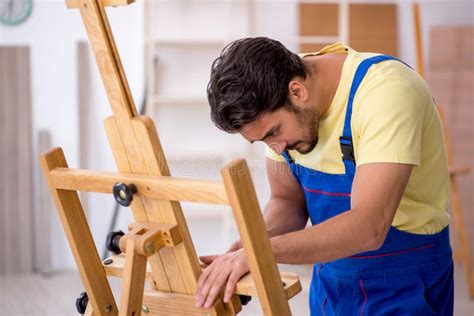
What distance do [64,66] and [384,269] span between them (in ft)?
13.4

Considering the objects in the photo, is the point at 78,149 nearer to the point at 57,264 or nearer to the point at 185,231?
the point at 57,264

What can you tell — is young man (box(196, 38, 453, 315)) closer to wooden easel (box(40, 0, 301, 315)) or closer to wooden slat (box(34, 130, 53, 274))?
wooden easel (box(40, 0, 301, 315))

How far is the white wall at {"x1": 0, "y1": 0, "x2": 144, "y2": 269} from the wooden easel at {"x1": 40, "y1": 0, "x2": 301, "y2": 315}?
149 inches

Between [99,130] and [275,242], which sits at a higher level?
[275,242]

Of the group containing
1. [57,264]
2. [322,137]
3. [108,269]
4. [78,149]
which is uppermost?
[322,137]

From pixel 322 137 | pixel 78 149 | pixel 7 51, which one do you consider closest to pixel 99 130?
pixel 78 149

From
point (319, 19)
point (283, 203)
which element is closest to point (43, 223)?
point (319, 19)

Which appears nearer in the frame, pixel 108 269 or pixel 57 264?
pixel 108 269

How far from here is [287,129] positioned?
6.26 feet

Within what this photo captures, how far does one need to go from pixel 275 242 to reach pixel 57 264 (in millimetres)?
4365

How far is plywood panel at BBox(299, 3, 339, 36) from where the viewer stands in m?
5.52

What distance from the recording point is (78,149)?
5523 millimetres

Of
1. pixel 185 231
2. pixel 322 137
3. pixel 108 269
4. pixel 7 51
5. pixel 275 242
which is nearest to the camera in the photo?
pixel 275 242

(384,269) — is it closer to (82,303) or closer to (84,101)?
(82,303)
